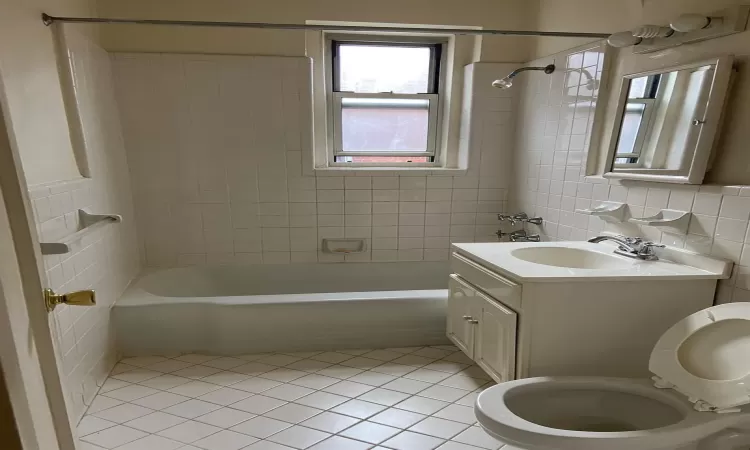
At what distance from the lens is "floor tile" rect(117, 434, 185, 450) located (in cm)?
160

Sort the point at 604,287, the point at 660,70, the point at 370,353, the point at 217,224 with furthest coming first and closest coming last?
the point at 217,224
the point at 370,353
the point at 660,70
the point at 604,287

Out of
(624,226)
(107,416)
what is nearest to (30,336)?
(107,416)

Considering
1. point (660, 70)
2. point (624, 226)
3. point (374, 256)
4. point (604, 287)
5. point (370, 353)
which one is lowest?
point (370, 353)

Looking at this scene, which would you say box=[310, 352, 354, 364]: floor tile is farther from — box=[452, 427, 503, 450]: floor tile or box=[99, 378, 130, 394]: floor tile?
box=[99, 378, 130, 394]: floor tile

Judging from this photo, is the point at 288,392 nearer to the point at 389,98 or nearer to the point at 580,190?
the point at 580,190

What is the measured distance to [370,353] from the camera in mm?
2355

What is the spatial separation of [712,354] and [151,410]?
6.87 ft

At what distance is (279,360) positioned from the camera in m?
2.27

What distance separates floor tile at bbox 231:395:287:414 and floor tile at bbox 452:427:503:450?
781 millimetres

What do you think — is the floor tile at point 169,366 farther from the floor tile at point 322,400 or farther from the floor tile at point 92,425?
the floor tile at point 322,400

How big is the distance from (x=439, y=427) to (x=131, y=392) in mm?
1418

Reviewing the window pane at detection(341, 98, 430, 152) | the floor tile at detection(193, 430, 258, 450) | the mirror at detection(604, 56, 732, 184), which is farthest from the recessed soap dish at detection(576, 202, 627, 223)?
the floor tile at detection(193, 430, 258, 450)

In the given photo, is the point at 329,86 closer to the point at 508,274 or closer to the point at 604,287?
Result: the point at 508,274

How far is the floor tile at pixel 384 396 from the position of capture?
190cm
